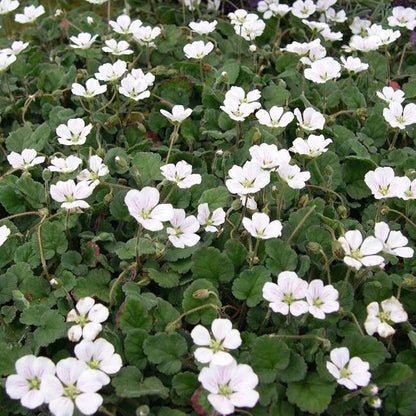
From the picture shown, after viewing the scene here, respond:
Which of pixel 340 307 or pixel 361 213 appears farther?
pixel 361 213

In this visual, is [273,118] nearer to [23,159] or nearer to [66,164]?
[66,164]

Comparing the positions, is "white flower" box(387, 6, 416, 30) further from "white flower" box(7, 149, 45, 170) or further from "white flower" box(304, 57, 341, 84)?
"white flower" box(7, 149, 45, 170)

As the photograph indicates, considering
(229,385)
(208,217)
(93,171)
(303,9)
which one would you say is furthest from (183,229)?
(303,9)

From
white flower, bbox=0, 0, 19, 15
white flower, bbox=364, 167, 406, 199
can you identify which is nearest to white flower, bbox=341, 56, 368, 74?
white flower, bbox=364, 167, 406, 199

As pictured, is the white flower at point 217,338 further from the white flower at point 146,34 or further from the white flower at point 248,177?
the white flower at point 146,34

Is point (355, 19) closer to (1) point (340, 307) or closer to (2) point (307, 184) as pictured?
(2) point (307, 184)

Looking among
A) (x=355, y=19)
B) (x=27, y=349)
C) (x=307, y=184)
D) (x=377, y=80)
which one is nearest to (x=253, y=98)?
(x=307, y=184)
